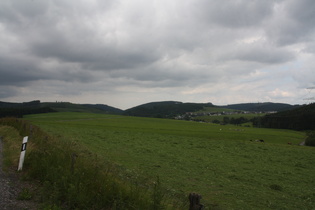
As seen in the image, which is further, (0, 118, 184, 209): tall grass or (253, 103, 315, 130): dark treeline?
(253, 103, 315, 130): dark treeline

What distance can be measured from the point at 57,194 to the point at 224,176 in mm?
11831

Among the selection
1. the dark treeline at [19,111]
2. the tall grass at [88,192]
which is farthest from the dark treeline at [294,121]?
the dark treeline at [19,111]

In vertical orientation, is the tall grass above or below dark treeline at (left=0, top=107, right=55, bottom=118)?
below

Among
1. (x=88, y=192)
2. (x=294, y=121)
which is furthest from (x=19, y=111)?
(x=88, y=192)

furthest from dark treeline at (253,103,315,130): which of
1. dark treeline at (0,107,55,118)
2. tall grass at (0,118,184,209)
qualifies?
dark treeline at (0,107,55,118)

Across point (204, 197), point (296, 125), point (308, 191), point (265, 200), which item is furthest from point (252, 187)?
point (296, 125)

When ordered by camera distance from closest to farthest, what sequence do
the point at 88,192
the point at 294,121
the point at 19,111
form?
the point at 88,192
the point at 294,121
the point at 19,111

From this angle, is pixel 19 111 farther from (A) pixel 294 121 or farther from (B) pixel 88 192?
Result: (B) pixel 88 192

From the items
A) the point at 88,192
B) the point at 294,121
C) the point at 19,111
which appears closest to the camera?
the point at 88,192

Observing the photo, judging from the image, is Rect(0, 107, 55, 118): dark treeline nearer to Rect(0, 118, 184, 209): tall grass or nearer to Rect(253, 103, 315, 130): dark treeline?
Rect(0, 118, 184, 209): tall grass

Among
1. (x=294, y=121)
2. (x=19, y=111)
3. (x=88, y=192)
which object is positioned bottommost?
(x=88, y=192)

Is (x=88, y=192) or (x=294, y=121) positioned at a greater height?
(x=294, y=121)

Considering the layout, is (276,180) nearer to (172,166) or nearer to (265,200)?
(265,200)

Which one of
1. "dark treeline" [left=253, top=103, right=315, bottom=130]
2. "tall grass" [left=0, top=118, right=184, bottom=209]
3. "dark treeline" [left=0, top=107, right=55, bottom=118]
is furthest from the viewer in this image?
"dark treeline" [left=0, top=107, right=55, bottom=118]
